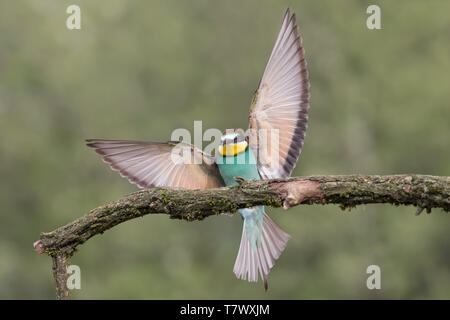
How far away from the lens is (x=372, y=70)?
12.4 meters

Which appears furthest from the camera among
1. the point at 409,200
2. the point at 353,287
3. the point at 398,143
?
the point at 398,143

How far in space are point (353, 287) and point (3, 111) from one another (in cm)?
749

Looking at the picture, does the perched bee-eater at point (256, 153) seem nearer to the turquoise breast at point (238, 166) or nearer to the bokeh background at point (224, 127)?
the turquoise breast at point (238, 166)

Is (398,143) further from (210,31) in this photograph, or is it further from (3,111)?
(3,111)

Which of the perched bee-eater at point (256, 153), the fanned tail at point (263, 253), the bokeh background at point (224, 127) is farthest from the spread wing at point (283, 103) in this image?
the bokeh background at point (224, 127)

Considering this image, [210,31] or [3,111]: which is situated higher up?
[210,31]

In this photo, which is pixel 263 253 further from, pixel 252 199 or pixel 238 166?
pixel 252 199

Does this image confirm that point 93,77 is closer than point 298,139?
No

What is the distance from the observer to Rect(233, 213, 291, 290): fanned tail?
469cm

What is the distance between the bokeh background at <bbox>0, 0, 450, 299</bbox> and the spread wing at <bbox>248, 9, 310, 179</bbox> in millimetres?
6487

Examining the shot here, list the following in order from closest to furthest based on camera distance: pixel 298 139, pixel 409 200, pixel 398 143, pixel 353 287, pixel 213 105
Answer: pixel 409 200, pixel 298 139, pixel 353 287, pixel 398 143, pixel 213 105

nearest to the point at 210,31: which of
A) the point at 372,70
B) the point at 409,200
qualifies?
the point at 372,70

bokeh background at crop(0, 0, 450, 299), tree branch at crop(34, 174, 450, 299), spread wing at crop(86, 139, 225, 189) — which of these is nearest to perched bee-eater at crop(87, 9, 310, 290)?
spread wing at crop(86, 139, 225, 189)

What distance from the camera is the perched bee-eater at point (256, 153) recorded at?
442 cm
